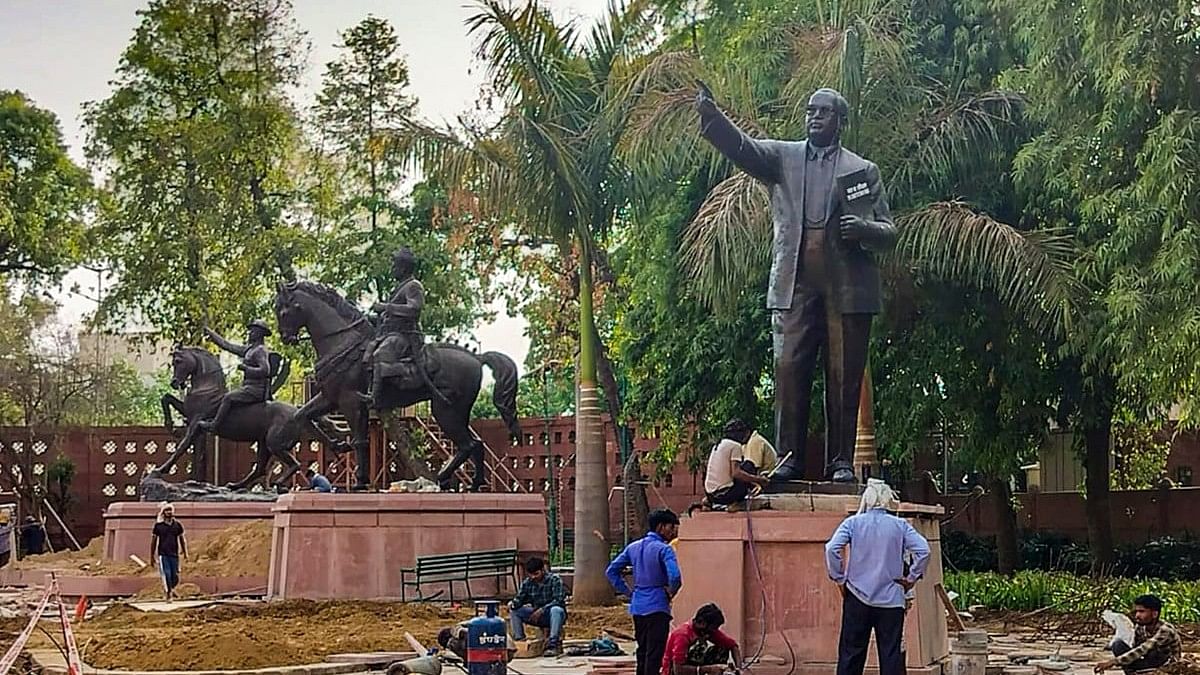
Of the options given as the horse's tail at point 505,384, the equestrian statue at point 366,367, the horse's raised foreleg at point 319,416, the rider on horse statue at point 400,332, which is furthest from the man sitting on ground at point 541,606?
the horse's tail at point 505,384

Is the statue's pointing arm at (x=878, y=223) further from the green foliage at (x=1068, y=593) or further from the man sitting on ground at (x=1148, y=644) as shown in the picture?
the green foliage at (x=1068, y=593)

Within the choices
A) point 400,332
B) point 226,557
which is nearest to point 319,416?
point 226,557

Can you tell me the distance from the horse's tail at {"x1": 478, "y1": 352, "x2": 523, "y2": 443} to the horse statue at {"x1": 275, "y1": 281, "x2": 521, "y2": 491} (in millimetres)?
1016

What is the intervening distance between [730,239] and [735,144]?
23.0ft

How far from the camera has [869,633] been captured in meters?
8.63

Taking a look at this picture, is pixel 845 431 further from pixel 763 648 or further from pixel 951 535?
pixel 951 535

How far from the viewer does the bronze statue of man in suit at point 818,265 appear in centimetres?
998

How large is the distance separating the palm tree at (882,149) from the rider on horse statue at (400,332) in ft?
10.2

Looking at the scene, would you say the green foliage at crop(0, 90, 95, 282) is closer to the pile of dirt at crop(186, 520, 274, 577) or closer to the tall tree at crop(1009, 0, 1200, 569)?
the pile of dirt at crop(186, 520, 274, 577)

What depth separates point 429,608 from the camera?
16562 millimetres

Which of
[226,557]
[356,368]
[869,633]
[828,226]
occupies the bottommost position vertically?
[226,557]

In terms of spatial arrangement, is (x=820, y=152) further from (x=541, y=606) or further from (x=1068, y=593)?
(x=1068, y=593)

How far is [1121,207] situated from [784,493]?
7.00 m

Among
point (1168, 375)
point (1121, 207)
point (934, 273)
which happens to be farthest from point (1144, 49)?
point (934, 273)
